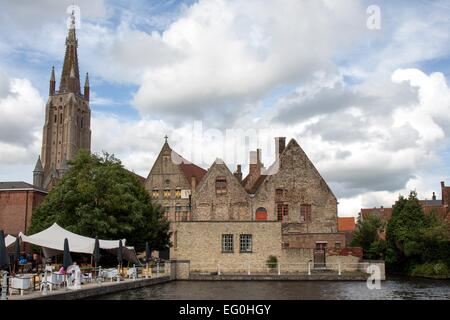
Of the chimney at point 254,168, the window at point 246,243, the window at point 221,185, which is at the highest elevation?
the chimney at point 254,168

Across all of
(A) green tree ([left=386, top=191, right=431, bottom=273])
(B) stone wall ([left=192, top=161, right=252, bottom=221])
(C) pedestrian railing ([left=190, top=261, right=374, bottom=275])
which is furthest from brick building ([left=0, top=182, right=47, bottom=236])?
(A) green tree ([left=386, top=191, right=431, bottom=273])

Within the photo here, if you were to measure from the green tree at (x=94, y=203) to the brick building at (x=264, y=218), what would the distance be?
4.09 meters

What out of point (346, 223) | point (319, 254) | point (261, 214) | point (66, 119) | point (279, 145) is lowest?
point (319, 254)

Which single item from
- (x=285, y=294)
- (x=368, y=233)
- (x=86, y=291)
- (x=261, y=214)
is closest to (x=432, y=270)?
(x=261, y=214)

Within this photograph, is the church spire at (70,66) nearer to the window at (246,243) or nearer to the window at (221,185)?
the window at (221,185)

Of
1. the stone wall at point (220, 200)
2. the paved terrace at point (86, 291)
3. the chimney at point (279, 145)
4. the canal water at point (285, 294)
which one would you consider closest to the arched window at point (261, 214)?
the stone wall at point (220, 200)

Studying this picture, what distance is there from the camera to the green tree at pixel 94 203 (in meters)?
35.5

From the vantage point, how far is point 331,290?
1034 inches

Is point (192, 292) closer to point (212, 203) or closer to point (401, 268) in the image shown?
point (212, 203)

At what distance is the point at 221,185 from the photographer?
47000 mm

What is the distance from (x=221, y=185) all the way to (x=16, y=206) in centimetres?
2693

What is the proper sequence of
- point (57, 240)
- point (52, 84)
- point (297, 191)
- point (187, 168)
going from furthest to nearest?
point (52, 84), point (187, 168), point (297, 191), point (57, 240)

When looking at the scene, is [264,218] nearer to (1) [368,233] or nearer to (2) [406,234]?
(2) [406,234]
